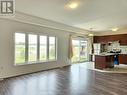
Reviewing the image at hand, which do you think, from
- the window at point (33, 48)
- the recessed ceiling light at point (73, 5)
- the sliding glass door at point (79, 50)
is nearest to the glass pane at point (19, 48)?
the window at point (33, 48)

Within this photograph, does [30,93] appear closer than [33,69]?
Yes

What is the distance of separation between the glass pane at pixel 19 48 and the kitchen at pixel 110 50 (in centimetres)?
433

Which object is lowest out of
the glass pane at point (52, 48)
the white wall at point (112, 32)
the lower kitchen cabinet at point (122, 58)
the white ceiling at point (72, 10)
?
the lower kitchen cabinet at point (122, 58)

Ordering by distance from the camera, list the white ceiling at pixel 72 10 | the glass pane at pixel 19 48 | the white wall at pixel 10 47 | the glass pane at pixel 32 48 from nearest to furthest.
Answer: the white ceiling at pixel 72 10
the white wall at pixel 10 47
the glass pane at pixel 19 48
the glass pane at pixel 32 48

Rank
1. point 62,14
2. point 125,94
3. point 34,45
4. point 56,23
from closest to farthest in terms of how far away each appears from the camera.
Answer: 1. point 125,94
2. point 62,14
3. point 34,45
4. point 56,23

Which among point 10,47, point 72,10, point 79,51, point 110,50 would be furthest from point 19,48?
point 110,50

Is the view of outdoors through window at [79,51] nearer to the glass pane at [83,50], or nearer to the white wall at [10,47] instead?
the glass pane at [83,50]

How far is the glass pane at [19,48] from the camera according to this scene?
610 centimetres

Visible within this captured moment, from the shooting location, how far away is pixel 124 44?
1003 centimetres

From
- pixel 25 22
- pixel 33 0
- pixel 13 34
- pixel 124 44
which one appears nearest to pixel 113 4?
pixel 33 0

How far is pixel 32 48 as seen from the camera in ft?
22.6

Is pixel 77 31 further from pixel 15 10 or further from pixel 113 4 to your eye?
pixel 15 10

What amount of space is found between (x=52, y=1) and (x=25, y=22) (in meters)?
1.97

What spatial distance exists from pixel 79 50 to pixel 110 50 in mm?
2623
